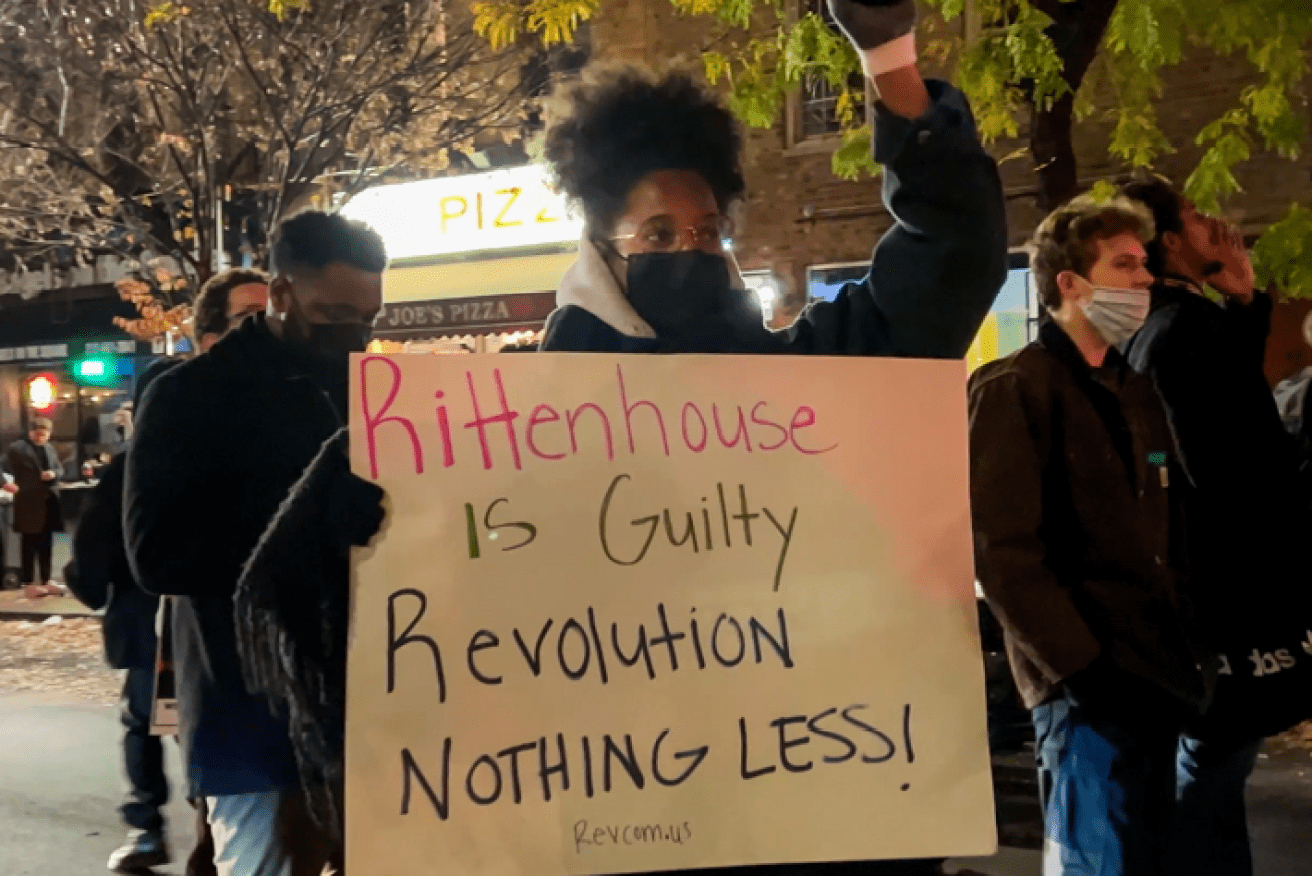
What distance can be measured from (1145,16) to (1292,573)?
13.2 ft

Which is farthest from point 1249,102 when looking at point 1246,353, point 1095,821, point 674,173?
point 674,173

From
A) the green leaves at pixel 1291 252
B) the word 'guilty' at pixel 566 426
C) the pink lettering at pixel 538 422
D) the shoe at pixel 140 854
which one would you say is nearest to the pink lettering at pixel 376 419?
the word 'guilty' at pixel 566 426

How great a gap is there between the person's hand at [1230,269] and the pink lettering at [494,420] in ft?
8.18

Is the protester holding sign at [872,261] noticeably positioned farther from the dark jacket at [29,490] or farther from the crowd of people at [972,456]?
the dark jacket at [29,490]

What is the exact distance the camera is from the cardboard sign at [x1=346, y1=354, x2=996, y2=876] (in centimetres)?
140

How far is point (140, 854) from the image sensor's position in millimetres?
4762

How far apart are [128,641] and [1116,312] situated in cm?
361

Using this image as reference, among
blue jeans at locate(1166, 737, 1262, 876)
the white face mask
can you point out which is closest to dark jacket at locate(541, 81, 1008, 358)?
the white face mask

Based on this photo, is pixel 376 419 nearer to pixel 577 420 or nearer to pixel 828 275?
pixel 577 420

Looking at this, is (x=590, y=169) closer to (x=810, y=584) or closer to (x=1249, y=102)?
(x=810, y=584)

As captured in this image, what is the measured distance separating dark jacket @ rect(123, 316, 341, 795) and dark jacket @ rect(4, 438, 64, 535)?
460 inches

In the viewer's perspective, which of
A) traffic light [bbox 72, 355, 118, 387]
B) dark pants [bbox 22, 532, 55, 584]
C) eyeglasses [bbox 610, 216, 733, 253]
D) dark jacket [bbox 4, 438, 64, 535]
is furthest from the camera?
traffic light [bbox 72, 355, 118, 387]

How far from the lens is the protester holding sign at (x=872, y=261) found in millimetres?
1534

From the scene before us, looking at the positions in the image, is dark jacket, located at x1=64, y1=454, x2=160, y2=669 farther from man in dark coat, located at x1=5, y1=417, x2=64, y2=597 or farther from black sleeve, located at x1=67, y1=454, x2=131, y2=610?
man in dark coat, located at x1=5, y1=417, x2=64, y2=597
